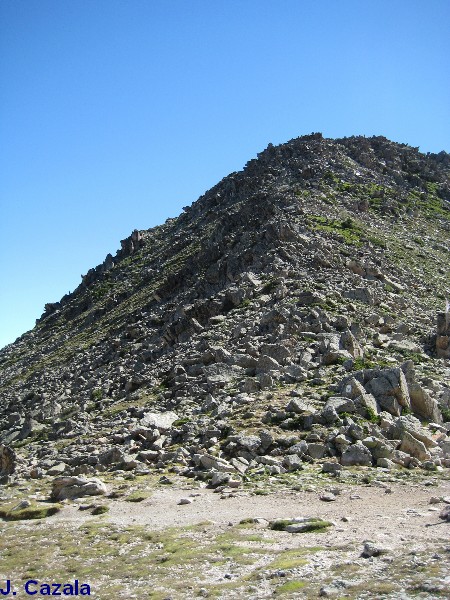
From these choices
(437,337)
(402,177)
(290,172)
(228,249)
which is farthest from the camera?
(402,177)

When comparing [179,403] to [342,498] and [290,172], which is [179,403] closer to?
[342,498]

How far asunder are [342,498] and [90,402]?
21.6m

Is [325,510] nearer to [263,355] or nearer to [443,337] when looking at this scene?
[263,355]

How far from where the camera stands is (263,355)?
1161 inches

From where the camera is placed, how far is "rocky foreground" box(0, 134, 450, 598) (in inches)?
752

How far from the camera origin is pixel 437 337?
1340 inches

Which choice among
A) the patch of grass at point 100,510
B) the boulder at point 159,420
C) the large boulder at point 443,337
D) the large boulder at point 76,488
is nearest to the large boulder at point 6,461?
the large boulder at point 76,488

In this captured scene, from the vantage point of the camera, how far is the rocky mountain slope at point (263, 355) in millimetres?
21547

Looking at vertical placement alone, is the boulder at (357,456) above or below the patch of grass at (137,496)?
above

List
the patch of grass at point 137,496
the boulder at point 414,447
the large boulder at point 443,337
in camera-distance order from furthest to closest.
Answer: the large boulder at point 443,337 < the boulder at point 414,447 < the patch of grass at point 137,496

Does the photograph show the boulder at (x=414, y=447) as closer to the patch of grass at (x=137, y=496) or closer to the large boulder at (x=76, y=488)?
the patch of grass at (x=137, y=496)

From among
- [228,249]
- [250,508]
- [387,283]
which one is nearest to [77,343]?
[228,249]

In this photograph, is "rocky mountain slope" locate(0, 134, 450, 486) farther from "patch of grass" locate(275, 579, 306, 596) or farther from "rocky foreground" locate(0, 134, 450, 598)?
"patch of grass" locate(275, 579, 306, 596)

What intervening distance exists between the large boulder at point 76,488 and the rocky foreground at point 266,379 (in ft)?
0.19
